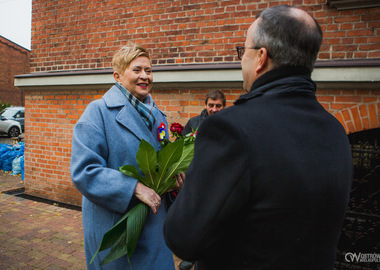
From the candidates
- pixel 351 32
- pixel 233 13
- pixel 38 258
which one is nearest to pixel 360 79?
pixel 351 32

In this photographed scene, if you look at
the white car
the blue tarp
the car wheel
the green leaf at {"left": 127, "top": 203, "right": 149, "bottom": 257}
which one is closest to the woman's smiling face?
the green leaf at {"left": 127, "top": 203, "right": 149, "bottom": 257}

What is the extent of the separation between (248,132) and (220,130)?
0.09 m

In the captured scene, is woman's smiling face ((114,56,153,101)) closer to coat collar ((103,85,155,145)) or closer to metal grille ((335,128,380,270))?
coat collar ((103,85,155,145))

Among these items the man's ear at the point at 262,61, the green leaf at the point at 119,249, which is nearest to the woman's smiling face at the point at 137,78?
the green leaf at the point at 119,249

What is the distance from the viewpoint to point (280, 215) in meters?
0.92

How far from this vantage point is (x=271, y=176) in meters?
0.89

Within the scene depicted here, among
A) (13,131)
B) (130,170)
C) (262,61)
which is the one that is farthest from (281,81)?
(13,131)

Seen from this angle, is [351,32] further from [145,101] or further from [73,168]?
[73,168]

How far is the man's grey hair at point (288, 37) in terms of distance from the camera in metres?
1.03

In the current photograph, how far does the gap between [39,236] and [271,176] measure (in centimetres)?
439

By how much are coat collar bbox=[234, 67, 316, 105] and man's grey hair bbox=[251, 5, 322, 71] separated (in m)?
0.03

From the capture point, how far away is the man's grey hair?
3.38 feet

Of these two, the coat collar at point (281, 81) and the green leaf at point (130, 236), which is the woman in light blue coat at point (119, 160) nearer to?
the green leaf at point (130, 236)

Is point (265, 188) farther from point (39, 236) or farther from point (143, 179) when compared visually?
point (39, 236)
